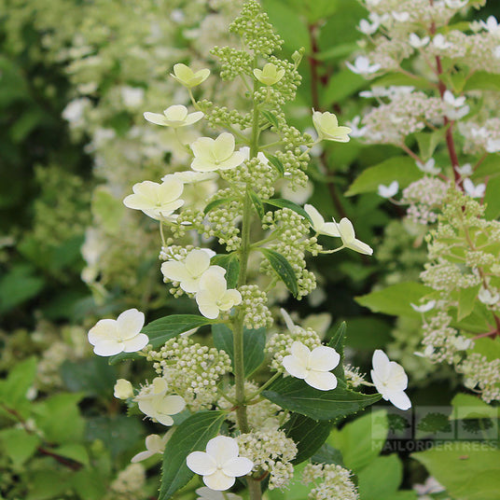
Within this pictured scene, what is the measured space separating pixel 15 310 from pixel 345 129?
60.8 inches

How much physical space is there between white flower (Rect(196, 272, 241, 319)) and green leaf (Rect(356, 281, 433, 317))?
1.31 ft

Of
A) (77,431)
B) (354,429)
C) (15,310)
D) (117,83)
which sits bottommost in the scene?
(15,310)

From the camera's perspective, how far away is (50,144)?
2.11 metres

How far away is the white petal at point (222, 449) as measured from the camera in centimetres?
52

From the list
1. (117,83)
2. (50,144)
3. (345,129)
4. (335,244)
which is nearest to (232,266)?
(345,129)

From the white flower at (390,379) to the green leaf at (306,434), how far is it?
67 mm

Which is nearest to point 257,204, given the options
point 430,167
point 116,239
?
point 430,167

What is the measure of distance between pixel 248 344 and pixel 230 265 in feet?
0.39

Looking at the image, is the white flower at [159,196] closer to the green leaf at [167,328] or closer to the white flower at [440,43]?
the green leaf at [167,328]

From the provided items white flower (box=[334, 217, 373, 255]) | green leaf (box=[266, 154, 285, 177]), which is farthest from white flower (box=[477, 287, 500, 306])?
green leaf (box=[266, 154, 285, 177])

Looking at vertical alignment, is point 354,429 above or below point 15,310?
above

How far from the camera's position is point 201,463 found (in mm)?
517

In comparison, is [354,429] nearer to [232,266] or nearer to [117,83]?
[232,266]

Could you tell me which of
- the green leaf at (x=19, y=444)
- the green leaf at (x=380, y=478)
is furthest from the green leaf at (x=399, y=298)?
the green leaf at (x=19, y=444)
